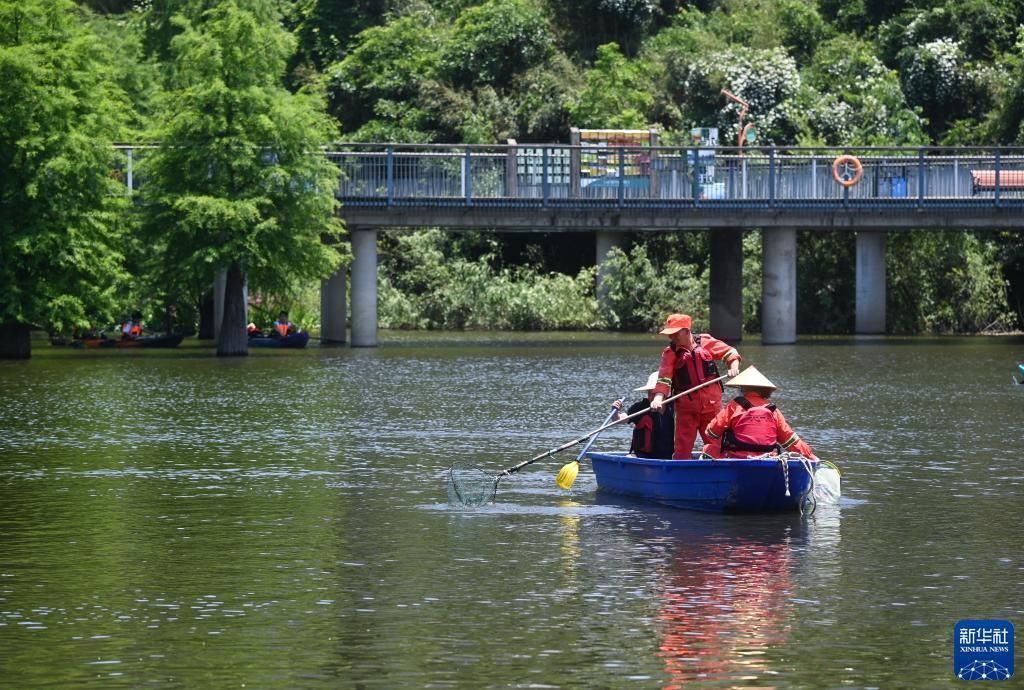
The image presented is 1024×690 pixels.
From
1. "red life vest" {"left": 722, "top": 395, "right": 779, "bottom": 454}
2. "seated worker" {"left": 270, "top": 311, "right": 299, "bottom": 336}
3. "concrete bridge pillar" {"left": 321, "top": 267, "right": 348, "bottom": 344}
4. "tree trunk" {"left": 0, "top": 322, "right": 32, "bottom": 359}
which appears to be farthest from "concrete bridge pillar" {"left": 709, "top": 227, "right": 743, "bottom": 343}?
"red life vest" {"left": 722, "top": 395, "right": 779, "bottom": 454}

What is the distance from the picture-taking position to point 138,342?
199 ft

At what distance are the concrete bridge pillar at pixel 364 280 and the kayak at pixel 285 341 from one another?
6.08 feet

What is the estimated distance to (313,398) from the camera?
37.7 m

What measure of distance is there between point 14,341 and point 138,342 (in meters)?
7.47

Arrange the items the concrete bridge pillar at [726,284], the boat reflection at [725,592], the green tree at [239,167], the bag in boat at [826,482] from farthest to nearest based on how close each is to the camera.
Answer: the concrete bridge pillar at [726,284] < the green tree at [239,167] < the bag in boat at [826,482] < the boat reflection at [725,592]

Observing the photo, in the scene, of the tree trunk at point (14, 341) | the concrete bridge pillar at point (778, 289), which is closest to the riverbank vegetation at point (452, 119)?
the tree trunk at point (14, 341)

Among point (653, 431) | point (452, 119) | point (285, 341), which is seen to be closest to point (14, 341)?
point (285, 341)

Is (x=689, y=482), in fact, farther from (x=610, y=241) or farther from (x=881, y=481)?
(x=610, y=241)

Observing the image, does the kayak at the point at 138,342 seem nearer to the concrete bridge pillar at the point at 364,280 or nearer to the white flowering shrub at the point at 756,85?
the concrete bridge pillar at the point at 364,280

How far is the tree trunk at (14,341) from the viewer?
53250 mm

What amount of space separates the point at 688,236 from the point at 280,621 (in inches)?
2358

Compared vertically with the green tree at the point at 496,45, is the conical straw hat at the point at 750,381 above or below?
below

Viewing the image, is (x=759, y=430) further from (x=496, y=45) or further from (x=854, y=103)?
(x=496, y=45)

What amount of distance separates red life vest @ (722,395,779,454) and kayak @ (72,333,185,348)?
42.1 m
